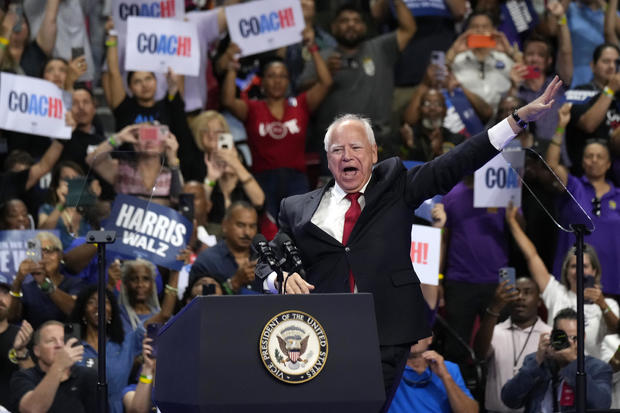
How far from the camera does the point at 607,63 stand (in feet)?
25.3

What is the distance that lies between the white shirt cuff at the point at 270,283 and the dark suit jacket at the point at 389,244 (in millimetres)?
145

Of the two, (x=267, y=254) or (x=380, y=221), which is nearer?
(x=267, y=254)

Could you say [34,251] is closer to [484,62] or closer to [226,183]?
Answer: [226,183]

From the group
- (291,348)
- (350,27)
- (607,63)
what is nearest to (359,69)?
(350,27)

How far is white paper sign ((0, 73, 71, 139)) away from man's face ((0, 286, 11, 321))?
1648 mm

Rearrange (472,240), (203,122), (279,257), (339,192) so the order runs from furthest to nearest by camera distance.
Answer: (203,122), (472,240), (339,192), (279,257)

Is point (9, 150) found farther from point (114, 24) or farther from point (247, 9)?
point (247, 9)

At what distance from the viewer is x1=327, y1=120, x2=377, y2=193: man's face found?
141 inches

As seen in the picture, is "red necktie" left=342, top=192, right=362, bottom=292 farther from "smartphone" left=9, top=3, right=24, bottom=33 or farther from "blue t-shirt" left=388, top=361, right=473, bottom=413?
"smartphone" left=9, top=3, right=24, bottom=33

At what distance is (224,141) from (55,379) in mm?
2417

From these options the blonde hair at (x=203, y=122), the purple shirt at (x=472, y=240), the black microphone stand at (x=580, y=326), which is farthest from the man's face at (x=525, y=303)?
the blonde hair at (x=203, y=122)

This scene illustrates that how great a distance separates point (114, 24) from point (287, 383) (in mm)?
5389

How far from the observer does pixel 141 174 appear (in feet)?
17.5

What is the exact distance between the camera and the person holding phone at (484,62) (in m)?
8.00
